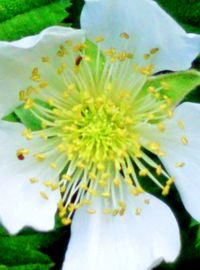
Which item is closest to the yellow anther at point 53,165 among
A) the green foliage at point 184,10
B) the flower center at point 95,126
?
the flower center at point 95,126

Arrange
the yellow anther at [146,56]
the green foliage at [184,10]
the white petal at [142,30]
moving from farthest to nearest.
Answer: the green foliage at [184,10], the yellow anther at [146,56], the white petal at [142,30]

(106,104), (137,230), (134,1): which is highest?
(134,1)

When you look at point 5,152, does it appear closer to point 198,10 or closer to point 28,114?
point 28,114

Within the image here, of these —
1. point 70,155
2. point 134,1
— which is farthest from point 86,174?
point 134,1

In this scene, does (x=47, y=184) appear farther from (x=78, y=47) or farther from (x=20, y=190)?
(x=78, y=47)

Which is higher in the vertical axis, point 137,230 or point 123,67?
point 123,67

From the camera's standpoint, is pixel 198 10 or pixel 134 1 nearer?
pixel 134 1

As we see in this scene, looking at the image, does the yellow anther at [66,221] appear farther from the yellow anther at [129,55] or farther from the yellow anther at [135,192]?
the yellow anther at [129,55]
